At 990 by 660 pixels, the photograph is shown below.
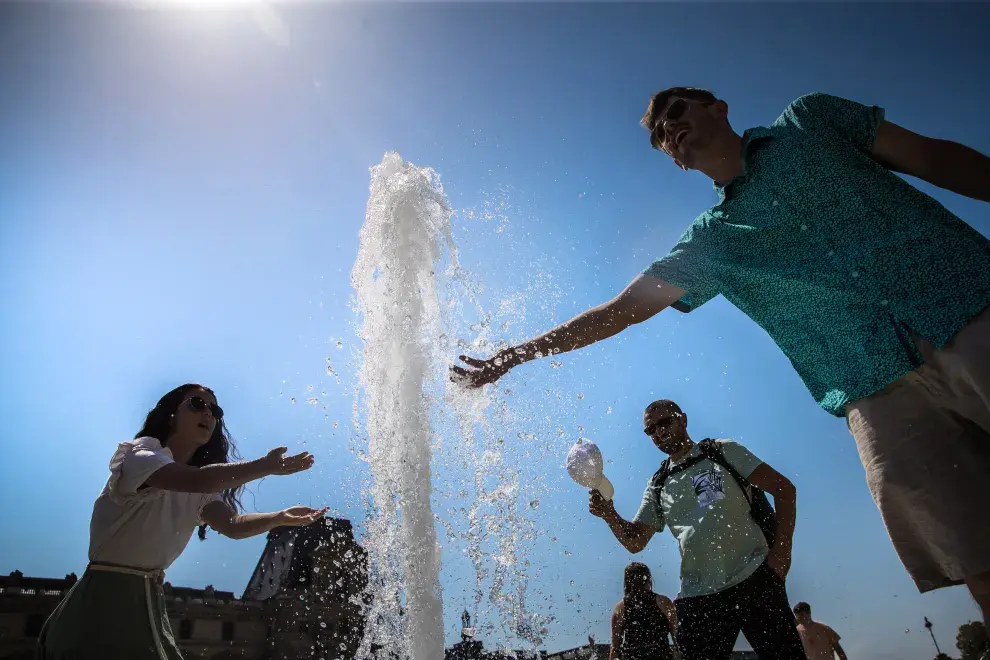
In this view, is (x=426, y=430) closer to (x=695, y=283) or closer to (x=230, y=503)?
(x=230, y=503)

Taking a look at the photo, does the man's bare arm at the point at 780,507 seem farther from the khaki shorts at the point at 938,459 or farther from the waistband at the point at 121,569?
the waistband at the point at 121,569

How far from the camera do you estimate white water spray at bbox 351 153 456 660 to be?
405 cm

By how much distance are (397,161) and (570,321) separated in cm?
531

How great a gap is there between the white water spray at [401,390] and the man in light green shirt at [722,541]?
145 cm

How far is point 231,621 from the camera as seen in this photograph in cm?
4019

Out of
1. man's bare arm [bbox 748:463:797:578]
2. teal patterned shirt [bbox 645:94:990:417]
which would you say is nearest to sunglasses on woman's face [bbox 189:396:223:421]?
teal patterned shirt [bbox 645:94:990:417]

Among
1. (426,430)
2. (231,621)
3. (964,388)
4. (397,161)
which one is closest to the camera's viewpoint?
(964,388)

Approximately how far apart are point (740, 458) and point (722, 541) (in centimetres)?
59

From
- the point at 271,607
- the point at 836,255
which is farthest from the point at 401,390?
the point at 271,607

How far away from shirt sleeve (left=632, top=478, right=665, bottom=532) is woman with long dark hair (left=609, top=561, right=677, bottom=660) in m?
0.99

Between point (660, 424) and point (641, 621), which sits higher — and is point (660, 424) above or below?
above

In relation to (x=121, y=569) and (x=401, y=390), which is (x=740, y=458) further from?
(x=121, y=569)

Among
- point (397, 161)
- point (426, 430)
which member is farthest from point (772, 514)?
point (397, 161)

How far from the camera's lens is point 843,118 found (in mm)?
1933
